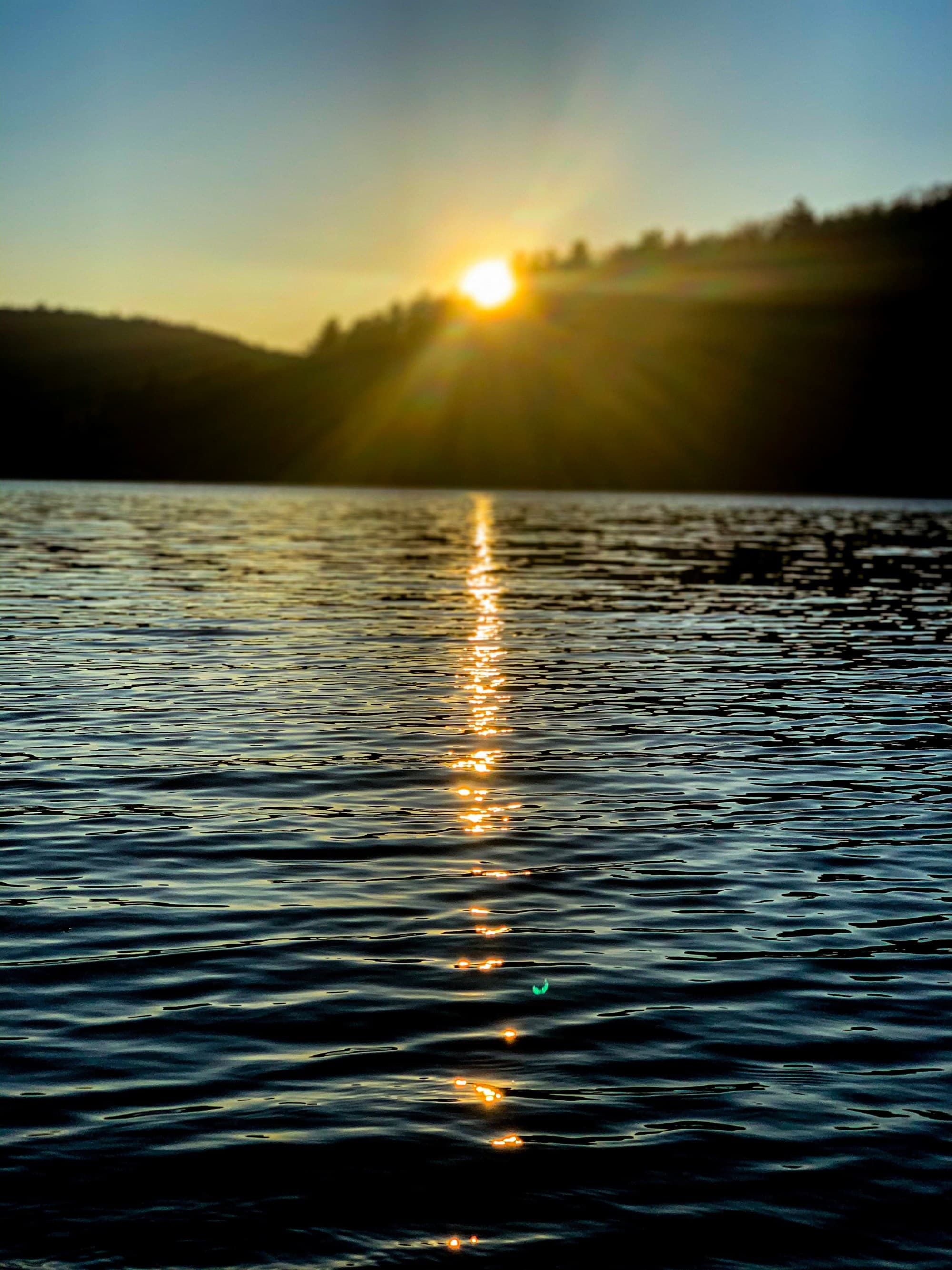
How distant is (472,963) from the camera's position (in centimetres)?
1107

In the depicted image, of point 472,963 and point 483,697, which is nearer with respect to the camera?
point 472,963

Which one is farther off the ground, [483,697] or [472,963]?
[472,963]

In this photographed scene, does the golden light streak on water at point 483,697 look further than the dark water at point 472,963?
Yes

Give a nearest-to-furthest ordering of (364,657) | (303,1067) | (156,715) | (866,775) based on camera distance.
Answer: (303,1067) < (866,775) < (156,715) < (364,657)

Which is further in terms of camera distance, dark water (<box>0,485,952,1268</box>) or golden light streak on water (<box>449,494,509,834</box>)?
golden light streak on water (<box>449,494,509,834</box>)

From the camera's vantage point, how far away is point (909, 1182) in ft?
25.5

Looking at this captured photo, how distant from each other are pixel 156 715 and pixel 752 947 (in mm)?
11886

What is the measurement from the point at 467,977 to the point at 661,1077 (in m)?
2.04

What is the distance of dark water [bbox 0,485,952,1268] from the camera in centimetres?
745

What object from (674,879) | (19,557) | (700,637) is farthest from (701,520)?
(674,879)

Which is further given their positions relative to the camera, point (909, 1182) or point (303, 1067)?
point (303, 1067)

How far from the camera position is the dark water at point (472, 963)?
7445 mm

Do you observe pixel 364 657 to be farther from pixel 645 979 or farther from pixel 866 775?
pixel 645 979

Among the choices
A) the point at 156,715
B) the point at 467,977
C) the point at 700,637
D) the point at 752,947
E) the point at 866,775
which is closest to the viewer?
the point at 467,977
